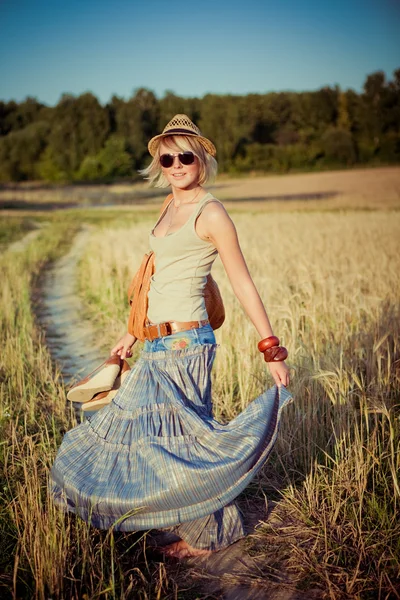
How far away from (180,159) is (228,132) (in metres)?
47.0

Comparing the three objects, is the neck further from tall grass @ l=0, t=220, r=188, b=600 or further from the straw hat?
tall grass @ l=0, t=220, r=188, b=600

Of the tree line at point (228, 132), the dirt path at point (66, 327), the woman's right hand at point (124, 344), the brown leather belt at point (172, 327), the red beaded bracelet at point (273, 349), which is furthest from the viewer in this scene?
the tree line at point (228, 132)

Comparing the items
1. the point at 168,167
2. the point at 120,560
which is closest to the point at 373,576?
the point at 120,560

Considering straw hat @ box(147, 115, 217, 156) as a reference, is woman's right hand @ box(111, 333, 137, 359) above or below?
below

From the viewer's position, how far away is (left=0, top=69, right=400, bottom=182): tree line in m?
46.6

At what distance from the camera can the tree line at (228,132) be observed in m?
46.6

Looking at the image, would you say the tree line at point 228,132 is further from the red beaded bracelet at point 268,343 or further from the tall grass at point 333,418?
the red beaded bracelet at point 268,343

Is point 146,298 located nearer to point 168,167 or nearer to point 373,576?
point 168,167

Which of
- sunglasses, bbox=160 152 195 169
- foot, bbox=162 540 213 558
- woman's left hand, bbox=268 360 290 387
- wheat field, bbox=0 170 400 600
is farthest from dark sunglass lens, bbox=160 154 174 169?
foot, bbox=162 540 213 558

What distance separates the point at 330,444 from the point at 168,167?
1.78 metres

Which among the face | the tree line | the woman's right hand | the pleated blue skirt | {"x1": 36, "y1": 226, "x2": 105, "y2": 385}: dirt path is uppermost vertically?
the tree line

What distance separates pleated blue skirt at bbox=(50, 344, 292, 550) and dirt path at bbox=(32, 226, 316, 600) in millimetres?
101

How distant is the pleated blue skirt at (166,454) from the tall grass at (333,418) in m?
0.48

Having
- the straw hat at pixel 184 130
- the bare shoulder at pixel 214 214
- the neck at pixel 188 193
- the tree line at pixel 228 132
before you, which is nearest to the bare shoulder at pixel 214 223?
the bare shoulder at pixel 214 214
